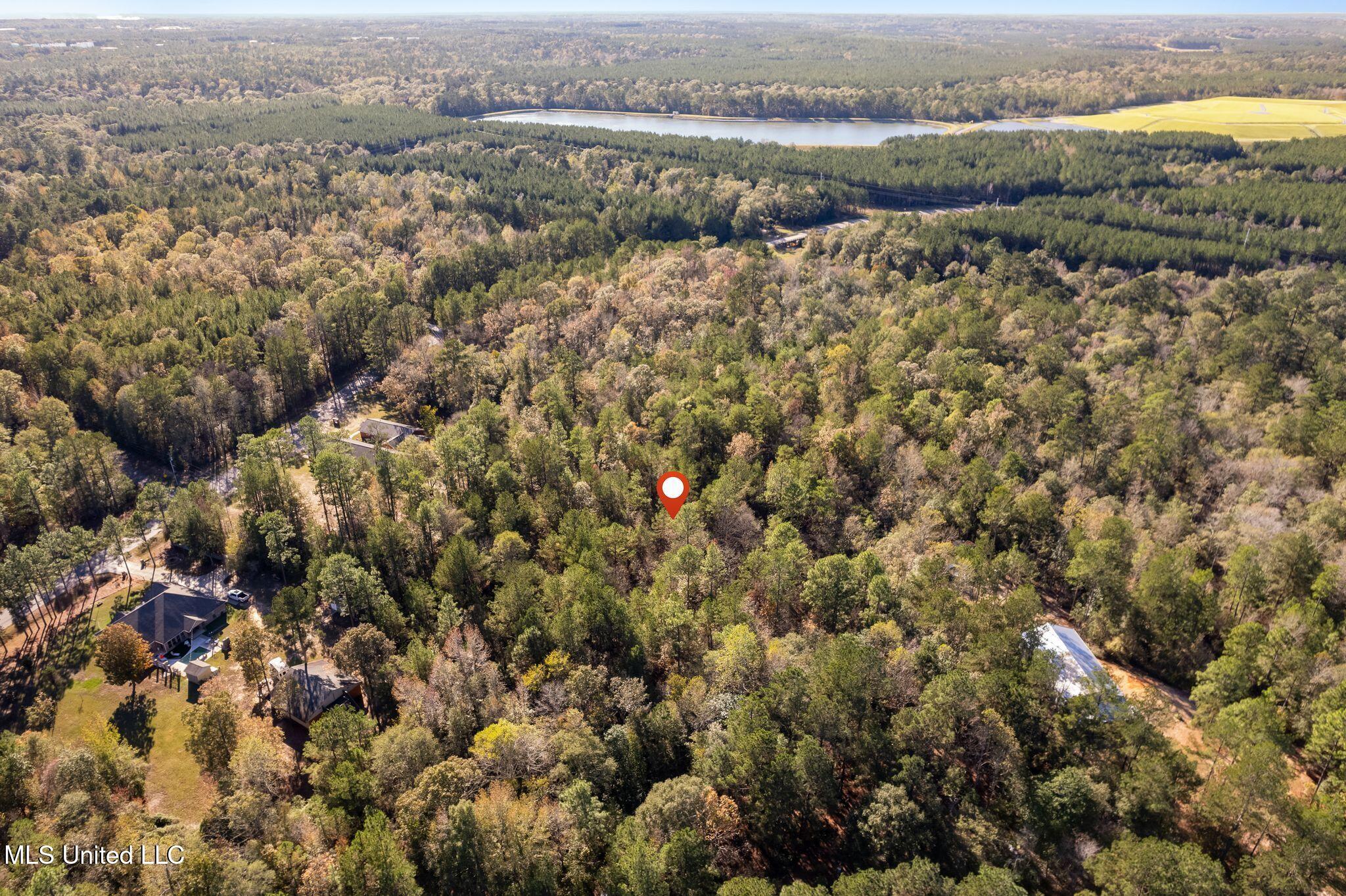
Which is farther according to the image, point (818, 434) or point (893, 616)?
point (818, 434)

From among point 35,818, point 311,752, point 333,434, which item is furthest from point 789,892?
point 333,434

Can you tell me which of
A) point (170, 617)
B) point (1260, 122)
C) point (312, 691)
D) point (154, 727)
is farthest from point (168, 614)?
point (1260, 122)

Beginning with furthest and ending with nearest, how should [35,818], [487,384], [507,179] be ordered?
[507,179]
[487,384]
[35,818]

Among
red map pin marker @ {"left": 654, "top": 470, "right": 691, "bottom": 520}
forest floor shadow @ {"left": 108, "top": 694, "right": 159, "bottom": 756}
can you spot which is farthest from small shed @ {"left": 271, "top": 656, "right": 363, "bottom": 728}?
red map pin marker @ {"left": 654, "top": 470, "right": 691, "bottom": 520}

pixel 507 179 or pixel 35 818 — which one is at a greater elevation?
pixel 507 179

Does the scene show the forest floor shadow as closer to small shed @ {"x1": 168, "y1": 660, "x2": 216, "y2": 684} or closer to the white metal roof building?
small shed @ {"x1": 168, "y1": 660, "x2": 216, "y2": 684}

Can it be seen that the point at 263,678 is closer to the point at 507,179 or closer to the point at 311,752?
the point at 311,752
